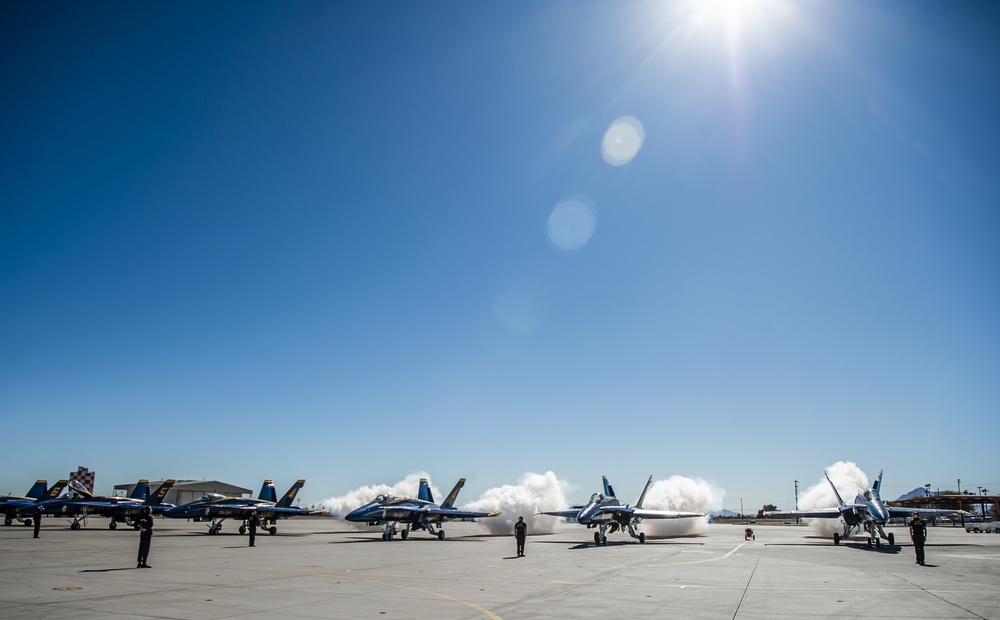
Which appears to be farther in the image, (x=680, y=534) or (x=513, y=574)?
(x=680, y=534)

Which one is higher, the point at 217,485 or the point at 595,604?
the point at 595,604

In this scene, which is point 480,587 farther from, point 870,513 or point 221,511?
point 221,511

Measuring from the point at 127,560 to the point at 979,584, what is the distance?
2896cm

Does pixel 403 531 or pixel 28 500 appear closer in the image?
pixel 403 531

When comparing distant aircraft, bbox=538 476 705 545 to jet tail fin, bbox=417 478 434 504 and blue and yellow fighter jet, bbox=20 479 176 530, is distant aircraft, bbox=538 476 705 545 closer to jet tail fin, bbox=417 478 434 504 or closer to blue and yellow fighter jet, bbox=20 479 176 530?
jet tail fin, bbox=417 478 434 504

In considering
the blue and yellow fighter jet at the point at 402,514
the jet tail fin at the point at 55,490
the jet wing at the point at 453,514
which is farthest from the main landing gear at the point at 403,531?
the jet tail fin at the point at 55,490

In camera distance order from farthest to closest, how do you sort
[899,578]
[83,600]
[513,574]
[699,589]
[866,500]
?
1. [866,500]
2. [513,574]
3. [899,578]
4. [699,589]
5. [83,600]

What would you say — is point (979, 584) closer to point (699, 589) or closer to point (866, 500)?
point (699, 589)

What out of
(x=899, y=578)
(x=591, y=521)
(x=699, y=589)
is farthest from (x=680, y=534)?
(x=699, y=589)

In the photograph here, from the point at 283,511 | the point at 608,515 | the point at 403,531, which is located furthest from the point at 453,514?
the point at 283,511

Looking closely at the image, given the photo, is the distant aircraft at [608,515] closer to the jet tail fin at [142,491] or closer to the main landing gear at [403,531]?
the main landing gear at [403,531]

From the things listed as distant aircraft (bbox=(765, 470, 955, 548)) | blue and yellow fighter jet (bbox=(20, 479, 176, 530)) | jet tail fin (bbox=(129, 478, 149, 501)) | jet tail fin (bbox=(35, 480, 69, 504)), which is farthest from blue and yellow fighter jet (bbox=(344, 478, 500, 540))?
jet tail fin (bbox=(35, 480, 69, 504))

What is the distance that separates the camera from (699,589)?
15.3 m

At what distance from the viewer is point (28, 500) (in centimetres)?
5803
